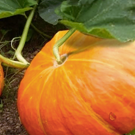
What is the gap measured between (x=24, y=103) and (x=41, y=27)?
0.88 m

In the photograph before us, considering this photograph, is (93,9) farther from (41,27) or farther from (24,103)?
(41,27)

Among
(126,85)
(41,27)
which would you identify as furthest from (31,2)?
(126,85)

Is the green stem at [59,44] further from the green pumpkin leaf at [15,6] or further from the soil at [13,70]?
the soil at [13,70]

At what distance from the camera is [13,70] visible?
6.67ft

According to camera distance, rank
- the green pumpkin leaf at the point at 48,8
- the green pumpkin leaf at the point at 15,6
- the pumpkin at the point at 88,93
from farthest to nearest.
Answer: the green pumpkin leaf at the point at 48,8 < the green pumpkin leaf at the point at 15,6 < the pumpkin at the point at 88,93

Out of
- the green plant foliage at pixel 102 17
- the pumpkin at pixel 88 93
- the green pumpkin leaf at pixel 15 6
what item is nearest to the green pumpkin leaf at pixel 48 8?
the green pumpkin leaf at pixel 15 6

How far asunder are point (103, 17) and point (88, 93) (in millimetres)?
301

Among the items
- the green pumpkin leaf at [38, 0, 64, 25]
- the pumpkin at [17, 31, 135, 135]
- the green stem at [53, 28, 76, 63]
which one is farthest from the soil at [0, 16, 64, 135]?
the green stem at [53, 28, 76, 63]

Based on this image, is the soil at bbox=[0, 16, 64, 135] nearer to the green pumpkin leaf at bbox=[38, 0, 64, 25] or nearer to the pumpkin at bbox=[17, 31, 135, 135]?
the green pumpkin leaf at bbox=[38, 0, 64, 25]

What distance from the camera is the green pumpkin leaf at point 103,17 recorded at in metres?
1.35

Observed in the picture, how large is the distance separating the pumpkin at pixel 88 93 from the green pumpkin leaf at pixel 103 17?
0.18ft

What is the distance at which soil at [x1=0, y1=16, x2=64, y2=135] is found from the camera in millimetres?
1747

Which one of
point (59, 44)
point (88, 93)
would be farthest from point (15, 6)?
point (88, 93)

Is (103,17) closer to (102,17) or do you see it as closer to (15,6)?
(102,17)
